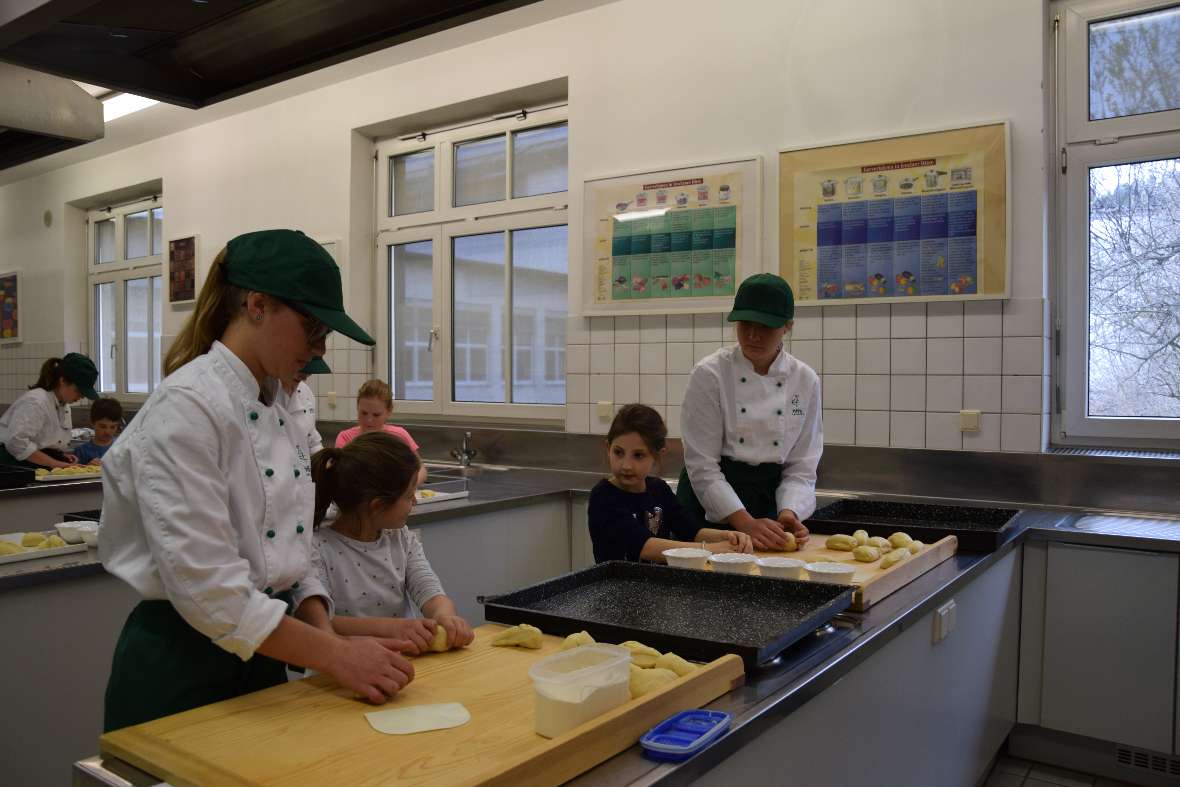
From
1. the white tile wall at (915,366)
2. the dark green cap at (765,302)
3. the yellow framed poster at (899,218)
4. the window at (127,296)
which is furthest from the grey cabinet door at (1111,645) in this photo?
Result: the window at (127,296)

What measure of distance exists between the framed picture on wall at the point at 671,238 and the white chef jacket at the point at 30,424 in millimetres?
2499

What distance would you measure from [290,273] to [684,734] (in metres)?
0.70

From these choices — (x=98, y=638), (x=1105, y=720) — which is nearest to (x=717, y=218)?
(x=1105, y=720)

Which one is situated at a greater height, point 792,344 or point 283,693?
point 792,344

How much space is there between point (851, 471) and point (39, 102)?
9.12ft

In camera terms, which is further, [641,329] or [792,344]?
[641,329]

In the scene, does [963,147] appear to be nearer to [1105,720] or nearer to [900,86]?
[900,86]

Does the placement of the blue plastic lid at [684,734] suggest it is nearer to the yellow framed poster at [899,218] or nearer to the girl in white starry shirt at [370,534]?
the girl in white starry shirt at [370,534]

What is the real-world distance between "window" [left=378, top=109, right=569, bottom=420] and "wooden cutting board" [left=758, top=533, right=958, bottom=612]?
7.18 ft

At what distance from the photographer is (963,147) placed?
288 centimetres

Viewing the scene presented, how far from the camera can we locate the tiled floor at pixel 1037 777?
249 centimetres

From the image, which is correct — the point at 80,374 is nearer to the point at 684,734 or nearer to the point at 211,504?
the point at 211,504

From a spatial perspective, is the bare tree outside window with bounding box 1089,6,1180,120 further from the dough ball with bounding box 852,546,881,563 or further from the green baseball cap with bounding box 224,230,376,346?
the green baseball cap with bounding box 224,230,376,346

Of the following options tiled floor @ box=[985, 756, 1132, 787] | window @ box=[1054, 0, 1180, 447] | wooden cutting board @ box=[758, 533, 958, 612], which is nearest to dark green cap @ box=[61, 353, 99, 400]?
wooden cutting board @ box=[758, 533, 958, 612]
